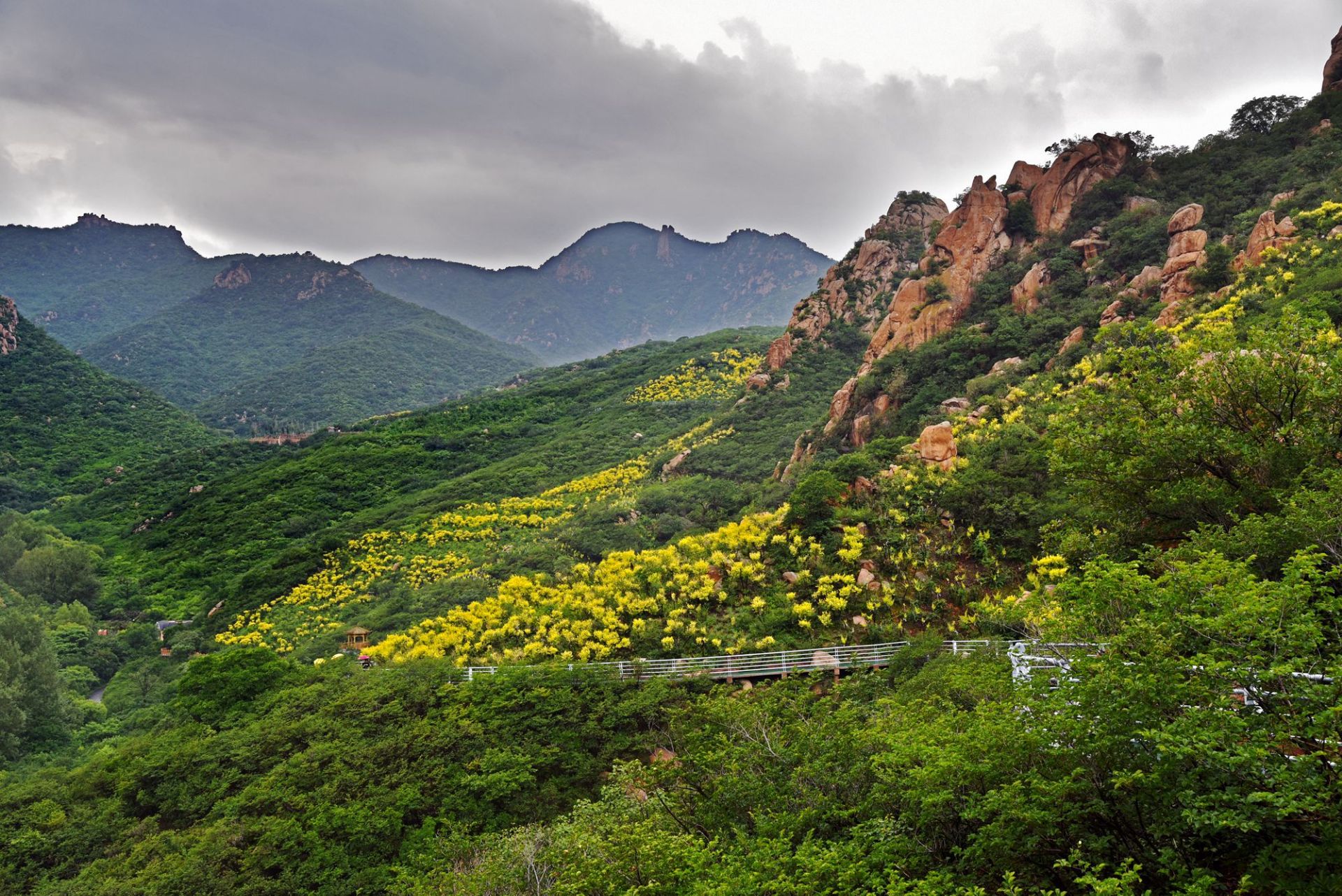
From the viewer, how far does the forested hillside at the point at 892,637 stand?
692cm

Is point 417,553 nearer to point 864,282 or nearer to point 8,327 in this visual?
point 864,282

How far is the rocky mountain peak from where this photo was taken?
299 ft

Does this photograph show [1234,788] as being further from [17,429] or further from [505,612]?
[17,429]

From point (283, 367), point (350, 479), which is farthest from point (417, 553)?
point (283, 367)

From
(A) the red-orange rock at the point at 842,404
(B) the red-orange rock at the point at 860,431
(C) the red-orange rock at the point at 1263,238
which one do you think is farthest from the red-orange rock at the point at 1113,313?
(A) the red-orange rock at the point at 842,404

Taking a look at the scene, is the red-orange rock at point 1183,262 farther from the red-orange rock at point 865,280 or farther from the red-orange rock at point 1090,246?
the red-orange rock at point 865,280

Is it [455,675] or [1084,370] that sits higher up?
[1084,370]

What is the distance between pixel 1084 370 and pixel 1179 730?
20.9 m

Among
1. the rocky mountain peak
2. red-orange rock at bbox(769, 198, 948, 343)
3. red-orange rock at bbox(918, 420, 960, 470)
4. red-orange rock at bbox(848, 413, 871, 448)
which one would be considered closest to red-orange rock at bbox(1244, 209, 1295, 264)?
red-orange rock at bbox(918, 420, 960, 470)

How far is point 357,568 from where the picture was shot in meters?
38.5

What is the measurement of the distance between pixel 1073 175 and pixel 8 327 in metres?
121

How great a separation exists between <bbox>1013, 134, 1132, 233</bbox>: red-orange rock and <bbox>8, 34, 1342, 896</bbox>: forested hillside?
0.17 m

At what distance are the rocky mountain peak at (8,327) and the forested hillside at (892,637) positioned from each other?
6395cm

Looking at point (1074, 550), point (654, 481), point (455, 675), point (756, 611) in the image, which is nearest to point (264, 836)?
point (455, 675)
